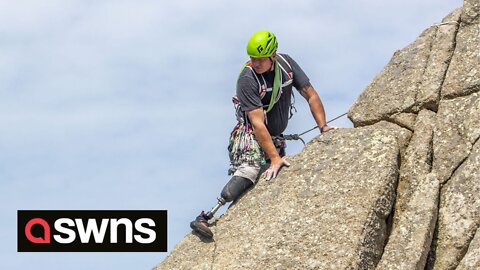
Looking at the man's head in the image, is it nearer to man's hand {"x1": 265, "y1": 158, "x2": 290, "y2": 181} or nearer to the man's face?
the man's face

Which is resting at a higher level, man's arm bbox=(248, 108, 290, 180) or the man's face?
the man's face

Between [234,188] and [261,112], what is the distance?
5.97 feet

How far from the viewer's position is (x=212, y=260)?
58.2 feet

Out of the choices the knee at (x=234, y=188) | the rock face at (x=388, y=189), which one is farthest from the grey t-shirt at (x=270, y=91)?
the knee at (x=234, y=188)

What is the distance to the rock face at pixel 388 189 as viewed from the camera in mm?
16141

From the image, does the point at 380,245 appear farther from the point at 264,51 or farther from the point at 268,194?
the point at 264,51

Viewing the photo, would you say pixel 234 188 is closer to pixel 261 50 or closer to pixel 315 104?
pixel 315 104

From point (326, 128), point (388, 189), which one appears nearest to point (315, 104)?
point (326, 128)

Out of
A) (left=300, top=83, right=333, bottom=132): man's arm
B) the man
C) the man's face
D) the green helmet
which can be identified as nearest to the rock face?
the man

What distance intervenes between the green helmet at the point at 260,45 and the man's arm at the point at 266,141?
1241 mm

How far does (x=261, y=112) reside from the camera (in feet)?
60.6

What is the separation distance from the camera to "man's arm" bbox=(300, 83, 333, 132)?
19.5m

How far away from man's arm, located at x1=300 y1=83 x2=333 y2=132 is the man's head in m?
1.39

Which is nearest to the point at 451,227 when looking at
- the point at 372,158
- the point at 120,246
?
the point at 372,158
